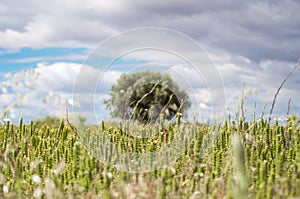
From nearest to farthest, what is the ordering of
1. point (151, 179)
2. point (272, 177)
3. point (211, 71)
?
point (272, 177) < point (151, 179) < point (211, 71)

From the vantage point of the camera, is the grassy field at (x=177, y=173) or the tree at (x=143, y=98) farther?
the tree at (x=143, y=98)

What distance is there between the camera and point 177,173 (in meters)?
5.21

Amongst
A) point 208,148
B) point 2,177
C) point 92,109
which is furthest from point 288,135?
point 2,177

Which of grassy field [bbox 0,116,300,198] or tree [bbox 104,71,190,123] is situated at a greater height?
tree [bbox 104,71,190,123]

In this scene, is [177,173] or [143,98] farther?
[143,98]

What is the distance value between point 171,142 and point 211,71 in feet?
3.86

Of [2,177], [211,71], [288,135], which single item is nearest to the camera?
[2,177]

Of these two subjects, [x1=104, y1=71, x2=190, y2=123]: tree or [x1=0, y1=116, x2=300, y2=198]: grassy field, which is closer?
[x1=0, y1=116, x2=300, y2=198]: grassy field

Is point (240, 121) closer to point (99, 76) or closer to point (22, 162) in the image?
point (99, 76)

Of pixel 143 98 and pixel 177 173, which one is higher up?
pixel 143 98

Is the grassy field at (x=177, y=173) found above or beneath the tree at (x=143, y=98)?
beneath

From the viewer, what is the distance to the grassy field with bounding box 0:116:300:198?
4023mm

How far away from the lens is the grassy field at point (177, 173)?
4023 mm

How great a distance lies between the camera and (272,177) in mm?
4391
